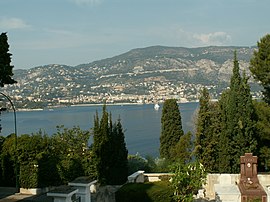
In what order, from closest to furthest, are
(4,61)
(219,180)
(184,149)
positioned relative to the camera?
(4,61)
(219,180)
(184,149)

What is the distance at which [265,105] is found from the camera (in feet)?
62.6

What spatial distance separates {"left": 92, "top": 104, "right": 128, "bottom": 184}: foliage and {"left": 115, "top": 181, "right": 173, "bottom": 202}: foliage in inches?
85.0

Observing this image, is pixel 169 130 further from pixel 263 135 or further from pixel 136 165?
pixel 263 135

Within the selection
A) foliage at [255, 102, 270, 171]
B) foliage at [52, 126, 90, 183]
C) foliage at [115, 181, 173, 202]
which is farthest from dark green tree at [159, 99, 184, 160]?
foliage at [115, 181, 173, 202]

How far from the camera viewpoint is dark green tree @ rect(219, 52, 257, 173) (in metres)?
17.0

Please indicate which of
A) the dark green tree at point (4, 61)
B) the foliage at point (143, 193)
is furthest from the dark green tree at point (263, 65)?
the dark green tree at point (4, 61)

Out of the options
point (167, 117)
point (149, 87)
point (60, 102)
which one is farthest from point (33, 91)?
point (167, 117)

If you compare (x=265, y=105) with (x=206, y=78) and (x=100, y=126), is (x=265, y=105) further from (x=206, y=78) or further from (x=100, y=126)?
(x=206, y=78)

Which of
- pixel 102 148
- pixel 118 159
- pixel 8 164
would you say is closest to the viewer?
pixel 118 159

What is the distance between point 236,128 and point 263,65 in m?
3.93

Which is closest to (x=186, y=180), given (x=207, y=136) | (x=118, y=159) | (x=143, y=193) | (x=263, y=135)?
(x=143, y=193)

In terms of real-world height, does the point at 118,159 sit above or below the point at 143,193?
above

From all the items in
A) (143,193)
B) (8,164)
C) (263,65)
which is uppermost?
(263,65)

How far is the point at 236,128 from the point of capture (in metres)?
17.0
